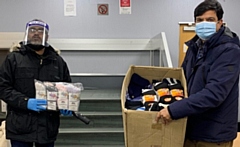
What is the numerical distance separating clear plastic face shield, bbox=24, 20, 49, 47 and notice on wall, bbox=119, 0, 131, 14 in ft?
8.52

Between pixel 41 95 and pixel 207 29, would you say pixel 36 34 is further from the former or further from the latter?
pixel 207 29

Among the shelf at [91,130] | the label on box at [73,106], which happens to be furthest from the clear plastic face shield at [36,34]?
the shelf at [91,130]

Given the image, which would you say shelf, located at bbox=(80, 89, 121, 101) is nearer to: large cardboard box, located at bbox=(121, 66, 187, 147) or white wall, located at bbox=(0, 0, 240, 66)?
white wall, located at bbox=(0, 0, 240, 66)

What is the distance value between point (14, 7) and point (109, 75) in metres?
1.80

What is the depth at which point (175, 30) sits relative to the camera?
4672 mm

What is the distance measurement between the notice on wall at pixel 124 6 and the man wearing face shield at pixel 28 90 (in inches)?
103

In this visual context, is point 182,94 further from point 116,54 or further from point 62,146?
point 116,54

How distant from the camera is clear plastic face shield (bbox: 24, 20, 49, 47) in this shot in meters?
2.11

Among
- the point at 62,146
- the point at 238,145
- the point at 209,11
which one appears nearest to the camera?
the point at 209,11

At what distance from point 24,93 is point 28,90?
0.12 feet

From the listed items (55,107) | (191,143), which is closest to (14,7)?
(55,107)

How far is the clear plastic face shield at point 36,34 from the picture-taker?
2109 millimetres

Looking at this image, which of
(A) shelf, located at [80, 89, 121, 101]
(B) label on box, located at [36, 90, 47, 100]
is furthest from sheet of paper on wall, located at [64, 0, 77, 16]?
(B) label on box, located at [36, 90, 47, 100]

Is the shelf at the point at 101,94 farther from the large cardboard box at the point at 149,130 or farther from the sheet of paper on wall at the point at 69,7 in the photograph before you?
the large cardboard box at the point at 149,130
